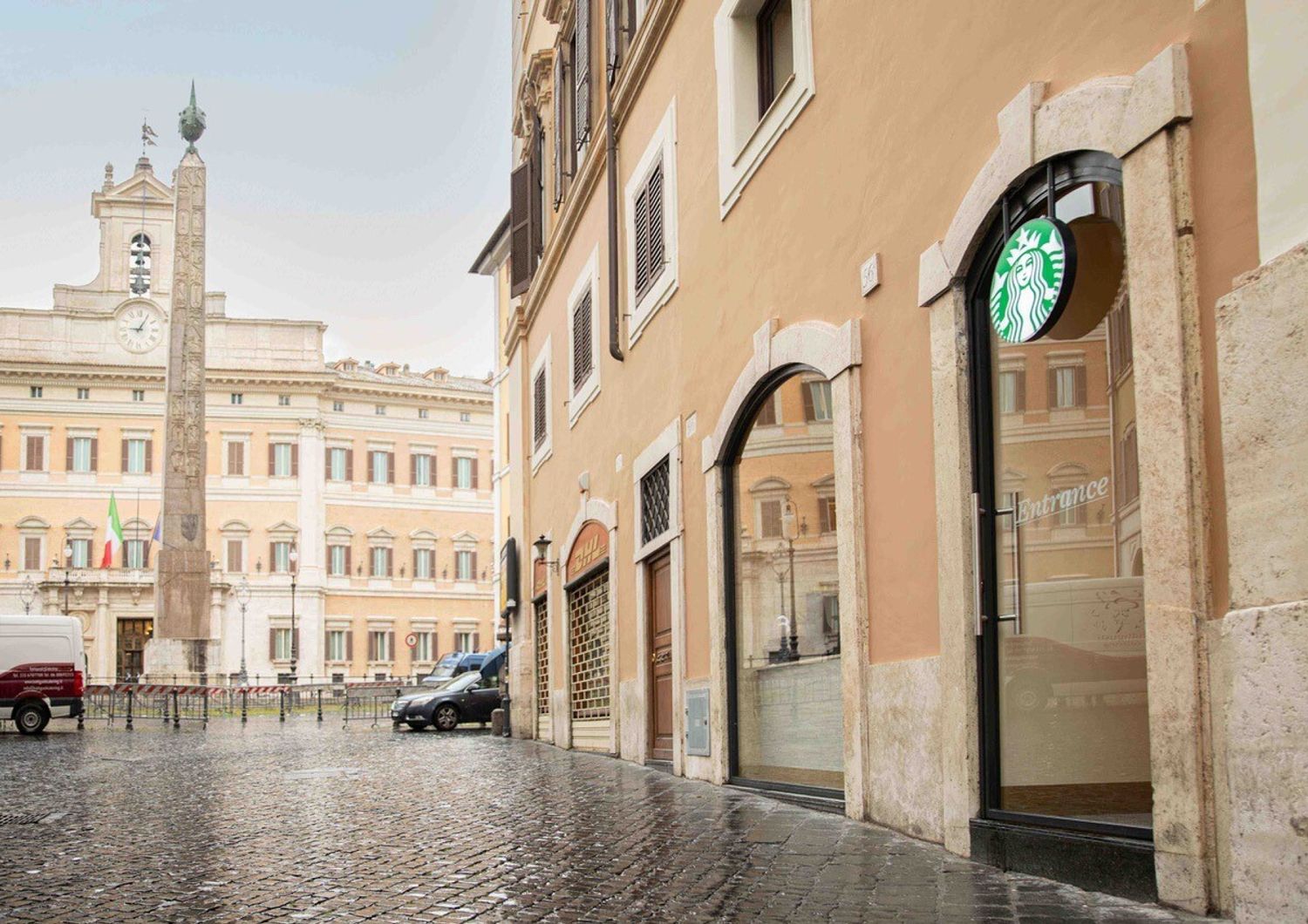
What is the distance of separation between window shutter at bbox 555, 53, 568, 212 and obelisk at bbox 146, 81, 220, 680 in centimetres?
2146

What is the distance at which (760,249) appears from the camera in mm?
10164

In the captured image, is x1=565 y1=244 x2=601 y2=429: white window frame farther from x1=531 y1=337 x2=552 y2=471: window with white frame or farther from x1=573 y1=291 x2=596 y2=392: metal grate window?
x1=531 y1=337 x2=552 y2=471: window with white frame

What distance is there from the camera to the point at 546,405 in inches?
834

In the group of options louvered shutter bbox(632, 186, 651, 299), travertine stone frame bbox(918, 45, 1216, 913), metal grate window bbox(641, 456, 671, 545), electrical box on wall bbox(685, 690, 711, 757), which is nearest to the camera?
travertine stone frame bbox(918, 45, 1216, 913)

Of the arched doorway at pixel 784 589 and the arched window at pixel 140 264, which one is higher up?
the arched window at pixel 140 264

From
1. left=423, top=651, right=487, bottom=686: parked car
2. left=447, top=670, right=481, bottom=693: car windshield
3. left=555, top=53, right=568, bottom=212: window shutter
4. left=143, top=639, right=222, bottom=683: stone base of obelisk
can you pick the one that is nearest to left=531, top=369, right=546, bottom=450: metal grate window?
left=555, top=53, right=568, bottom=212: window shutter

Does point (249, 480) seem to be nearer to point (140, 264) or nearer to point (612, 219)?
point (140, 264)

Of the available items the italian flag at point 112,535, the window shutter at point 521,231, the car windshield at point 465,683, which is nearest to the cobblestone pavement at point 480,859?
the window shutter at point 521,231

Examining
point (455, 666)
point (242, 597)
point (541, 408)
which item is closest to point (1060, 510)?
point (541, 408)

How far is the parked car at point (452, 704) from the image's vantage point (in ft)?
96.8

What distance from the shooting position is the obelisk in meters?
38.2

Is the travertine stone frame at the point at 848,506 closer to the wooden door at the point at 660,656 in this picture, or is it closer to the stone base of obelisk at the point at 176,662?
the wooden door at the point at 660,656

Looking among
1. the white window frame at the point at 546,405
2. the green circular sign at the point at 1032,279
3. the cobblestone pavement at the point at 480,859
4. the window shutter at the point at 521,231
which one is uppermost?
the window shutter at the point at 521,231

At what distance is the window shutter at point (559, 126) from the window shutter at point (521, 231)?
7.80 ft
